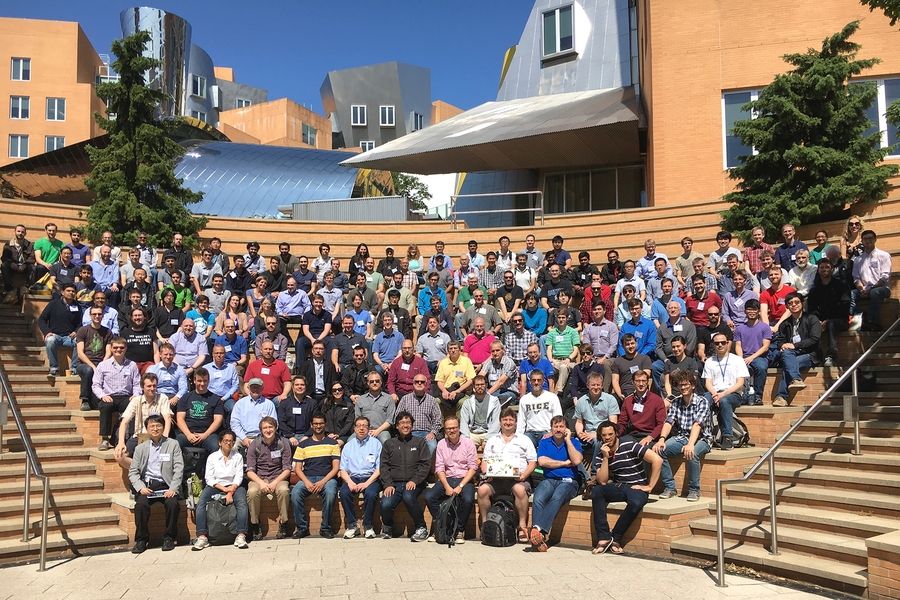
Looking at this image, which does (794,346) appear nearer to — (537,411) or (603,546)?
(537,411)

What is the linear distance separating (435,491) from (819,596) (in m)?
4.38

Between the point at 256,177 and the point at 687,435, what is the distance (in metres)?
31.9

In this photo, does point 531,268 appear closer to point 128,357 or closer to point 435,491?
point 435,491

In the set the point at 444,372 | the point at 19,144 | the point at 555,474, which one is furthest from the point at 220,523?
the point at 19,144

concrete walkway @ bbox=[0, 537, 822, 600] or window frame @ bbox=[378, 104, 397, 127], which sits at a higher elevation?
window frame @ bbox=[378, 104, 397, 127]

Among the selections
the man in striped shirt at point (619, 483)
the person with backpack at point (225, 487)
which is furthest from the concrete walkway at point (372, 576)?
the man in striped shirt at point (619, 483)

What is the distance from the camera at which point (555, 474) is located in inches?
368

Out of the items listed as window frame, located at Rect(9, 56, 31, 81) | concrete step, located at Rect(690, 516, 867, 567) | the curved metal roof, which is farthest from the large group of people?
window frame, located at Rect(9, 56, 31, 81)

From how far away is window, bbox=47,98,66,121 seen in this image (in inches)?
2072

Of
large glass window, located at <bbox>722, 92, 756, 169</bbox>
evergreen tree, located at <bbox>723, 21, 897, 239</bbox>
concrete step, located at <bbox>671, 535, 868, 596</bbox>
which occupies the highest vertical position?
large glass window, located at <bbox>722, 92, 756, 169</bbox>

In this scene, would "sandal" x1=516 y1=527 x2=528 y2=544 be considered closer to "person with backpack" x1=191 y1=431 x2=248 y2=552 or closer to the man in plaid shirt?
the man in plaid shirt

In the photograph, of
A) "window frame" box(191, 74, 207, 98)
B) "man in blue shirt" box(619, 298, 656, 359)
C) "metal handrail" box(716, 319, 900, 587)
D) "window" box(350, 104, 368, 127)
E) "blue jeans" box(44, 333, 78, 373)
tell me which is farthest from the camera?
"window frame" box(191, 74, 207, 98)

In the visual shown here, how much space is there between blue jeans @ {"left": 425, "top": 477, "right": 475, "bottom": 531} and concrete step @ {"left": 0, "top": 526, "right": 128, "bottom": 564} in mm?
3585

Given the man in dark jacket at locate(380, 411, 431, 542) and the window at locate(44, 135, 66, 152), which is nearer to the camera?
the man in dark jacket at locate(380, 411, 431, 542)
